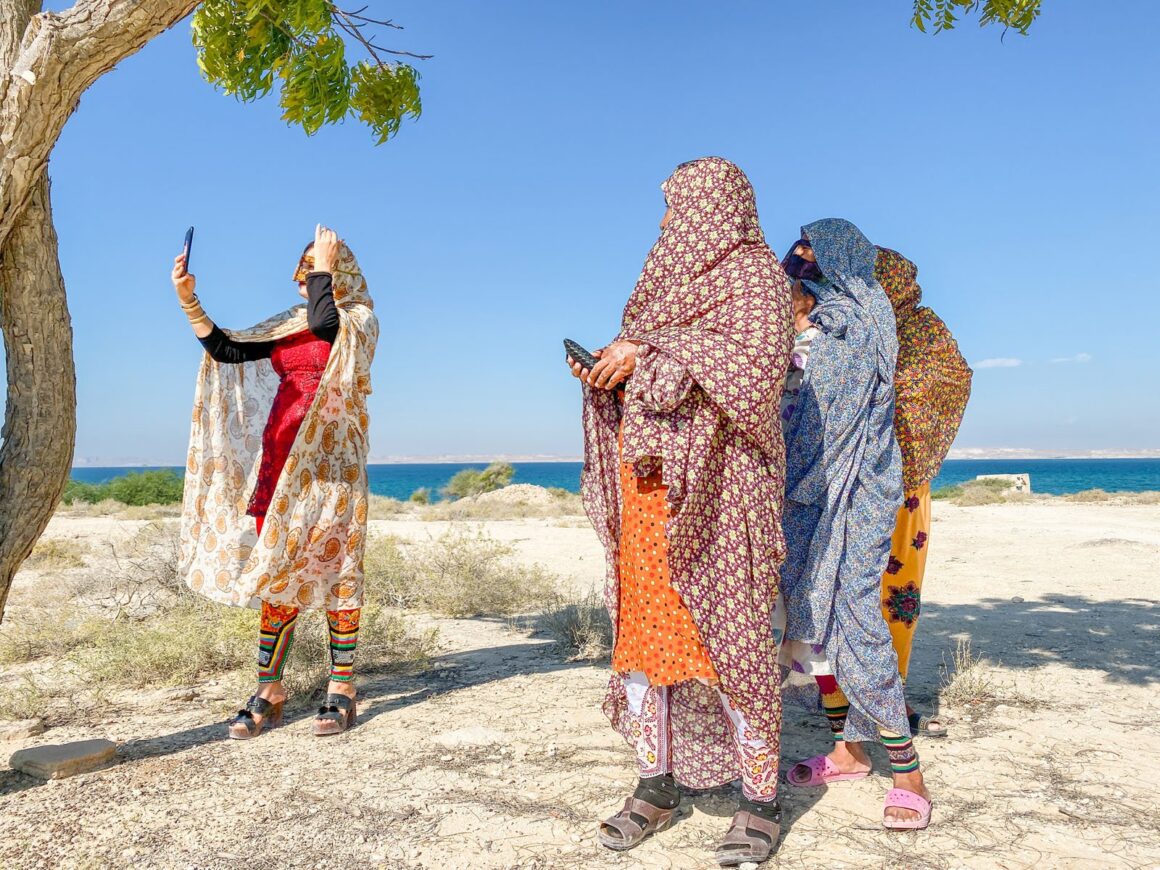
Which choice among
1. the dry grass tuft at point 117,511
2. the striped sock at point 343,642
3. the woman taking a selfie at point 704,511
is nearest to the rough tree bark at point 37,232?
the striped sock at point 343,642

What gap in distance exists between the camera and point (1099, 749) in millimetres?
3277

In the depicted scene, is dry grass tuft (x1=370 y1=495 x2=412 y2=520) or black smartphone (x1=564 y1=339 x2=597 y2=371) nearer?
black smartphone (x1=564 y1=339 x2=597 y2=371)

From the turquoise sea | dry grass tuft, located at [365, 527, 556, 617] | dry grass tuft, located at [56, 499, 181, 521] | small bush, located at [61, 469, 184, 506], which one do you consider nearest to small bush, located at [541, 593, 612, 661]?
dry grass tuft, located at [365, 527, 556, 617]

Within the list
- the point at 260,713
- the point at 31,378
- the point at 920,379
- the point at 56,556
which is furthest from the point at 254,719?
the point at 56,556

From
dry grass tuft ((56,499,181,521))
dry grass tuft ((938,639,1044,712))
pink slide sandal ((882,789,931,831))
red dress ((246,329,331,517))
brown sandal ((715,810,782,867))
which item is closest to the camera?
brown sandal ((715,810,782,867))

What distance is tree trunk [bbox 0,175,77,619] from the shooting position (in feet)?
9.52

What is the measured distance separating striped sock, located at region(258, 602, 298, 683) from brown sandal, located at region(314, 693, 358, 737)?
0.97ft

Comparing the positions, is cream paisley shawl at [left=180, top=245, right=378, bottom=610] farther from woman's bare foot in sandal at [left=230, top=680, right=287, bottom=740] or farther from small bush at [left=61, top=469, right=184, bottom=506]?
small bush at [left=61, top=469, right=184, bottom=506]

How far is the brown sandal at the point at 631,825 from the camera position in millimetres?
2494

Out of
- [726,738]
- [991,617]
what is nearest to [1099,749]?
[726,738]

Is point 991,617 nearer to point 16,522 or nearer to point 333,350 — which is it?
point 333,350

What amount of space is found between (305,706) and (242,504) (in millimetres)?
1170

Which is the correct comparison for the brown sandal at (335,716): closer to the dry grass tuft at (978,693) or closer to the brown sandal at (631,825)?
the brown sandal at (631,825)

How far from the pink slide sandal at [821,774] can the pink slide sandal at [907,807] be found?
327 millimetres
